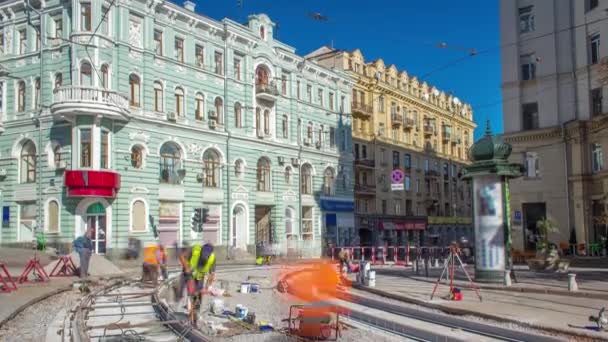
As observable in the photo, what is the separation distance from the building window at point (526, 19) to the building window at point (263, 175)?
750 inches

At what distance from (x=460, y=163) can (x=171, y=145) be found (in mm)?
47273

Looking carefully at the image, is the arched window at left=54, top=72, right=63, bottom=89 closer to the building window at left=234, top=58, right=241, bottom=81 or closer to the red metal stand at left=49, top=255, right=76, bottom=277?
the building window at left=234, top=58, right=241, bottom=81

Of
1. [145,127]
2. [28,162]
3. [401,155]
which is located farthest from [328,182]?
[28,162]

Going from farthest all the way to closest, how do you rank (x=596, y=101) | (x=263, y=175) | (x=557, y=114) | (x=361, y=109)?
(x=361, y=109) → (x=263, y=175) → (x=557, y=114) → (x=596, y=101)

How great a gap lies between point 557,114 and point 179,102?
2178 cm

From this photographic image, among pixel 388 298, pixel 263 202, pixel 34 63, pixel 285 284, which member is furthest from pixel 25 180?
pixel 388 298

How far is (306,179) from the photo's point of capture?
158ft

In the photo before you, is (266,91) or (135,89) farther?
(266,91)

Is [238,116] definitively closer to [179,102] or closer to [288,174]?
[179,102]

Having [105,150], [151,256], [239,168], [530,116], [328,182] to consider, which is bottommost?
[151,256]

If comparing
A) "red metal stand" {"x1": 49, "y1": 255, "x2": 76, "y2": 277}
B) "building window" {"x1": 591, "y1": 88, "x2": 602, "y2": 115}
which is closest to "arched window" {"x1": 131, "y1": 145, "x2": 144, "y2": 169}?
"red metal stand" {"x1": 49, "y1": 255, "x2": 76, "y2": 277}

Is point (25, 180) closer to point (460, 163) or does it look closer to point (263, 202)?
point (263, 202)

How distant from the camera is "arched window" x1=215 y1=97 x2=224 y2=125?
4006 centimetres

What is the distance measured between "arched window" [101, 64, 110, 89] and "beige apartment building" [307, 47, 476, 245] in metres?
26.0
